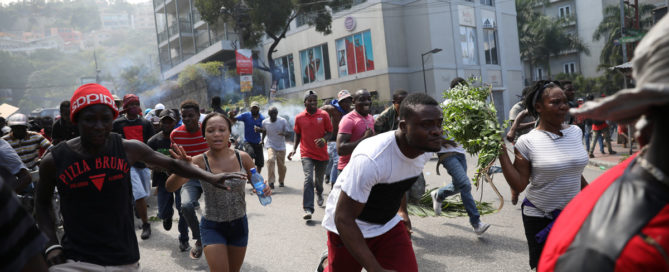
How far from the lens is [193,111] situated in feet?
19.6

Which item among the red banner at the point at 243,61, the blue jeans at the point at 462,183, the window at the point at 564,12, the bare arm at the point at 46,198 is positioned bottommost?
the blue jeans at the point at 462,183

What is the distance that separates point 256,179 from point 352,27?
27.7 meters

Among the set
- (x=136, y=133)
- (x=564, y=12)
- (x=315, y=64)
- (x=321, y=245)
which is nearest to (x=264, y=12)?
(x=315, y=64)

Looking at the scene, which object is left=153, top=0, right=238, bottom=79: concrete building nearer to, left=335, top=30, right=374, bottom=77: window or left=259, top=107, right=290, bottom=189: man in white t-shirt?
left=335, top=30, right=374, bottom=77: window

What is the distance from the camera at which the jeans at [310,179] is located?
7.36 meters

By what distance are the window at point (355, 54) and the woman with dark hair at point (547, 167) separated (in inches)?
1065

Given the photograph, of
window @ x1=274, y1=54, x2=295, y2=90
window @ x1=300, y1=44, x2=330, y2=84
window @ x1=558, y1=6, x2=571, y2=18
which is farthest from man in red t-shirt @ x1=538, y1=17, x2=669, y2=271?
window @ x1=558, y1=6, x2=571, y2=18

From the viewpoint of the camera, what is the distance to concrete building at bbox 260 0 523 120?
96.0ft

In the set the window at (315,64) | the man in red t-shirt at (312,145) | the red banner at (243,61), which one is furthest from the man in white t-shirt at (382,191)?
the window at (315,64)

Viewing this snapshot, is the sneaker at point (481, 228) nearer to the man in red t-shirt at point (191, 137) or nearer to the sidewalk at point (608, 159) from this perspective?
the man in red t-shirt at point (191, 137)

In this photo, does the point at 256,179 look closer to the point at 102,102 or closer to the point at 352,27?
the point at 102,102

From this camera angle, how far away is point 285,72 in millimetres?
37062

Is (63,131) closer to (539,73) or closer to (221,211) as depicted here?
(221,211)

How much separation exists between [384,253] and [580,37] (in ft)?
188
